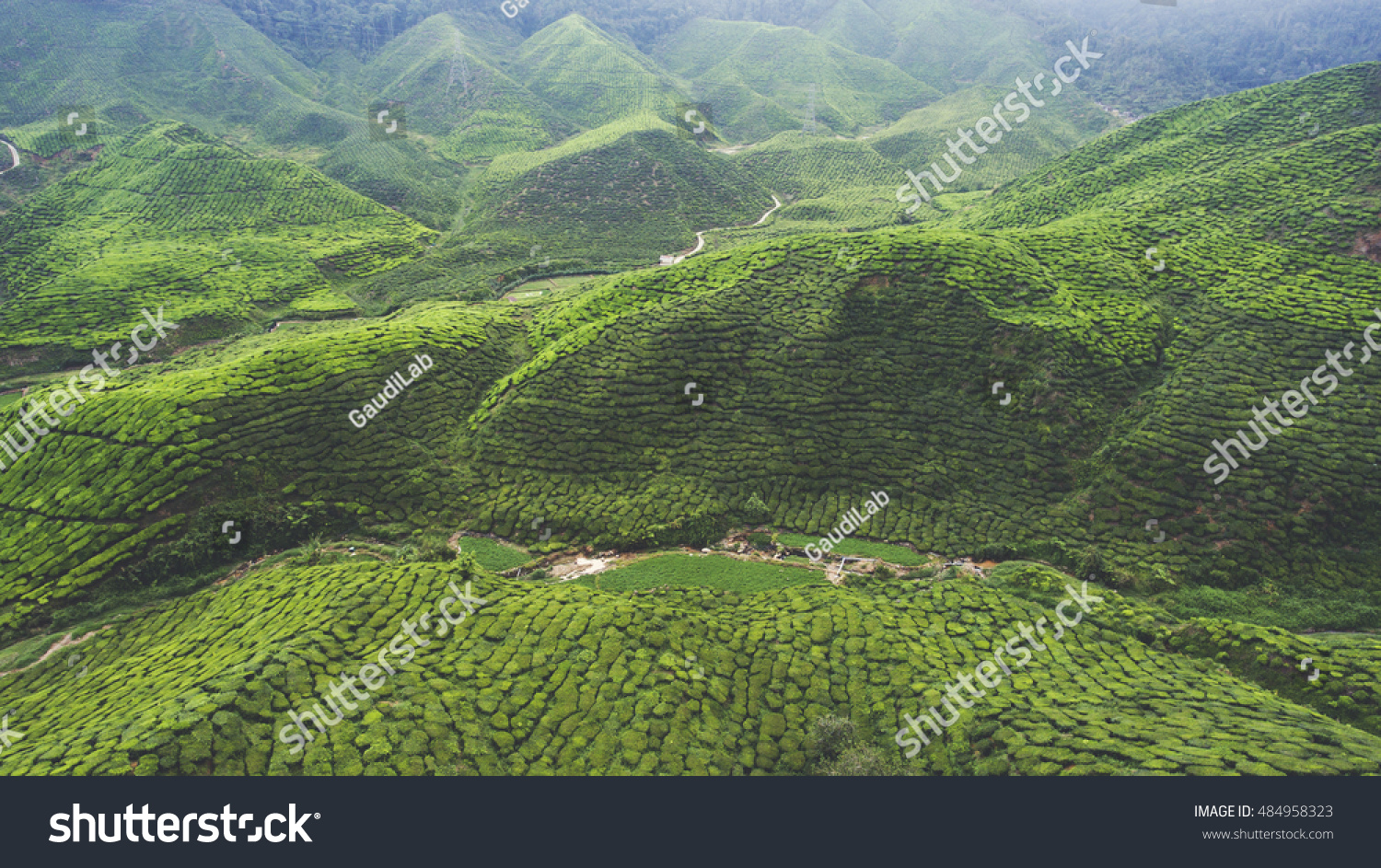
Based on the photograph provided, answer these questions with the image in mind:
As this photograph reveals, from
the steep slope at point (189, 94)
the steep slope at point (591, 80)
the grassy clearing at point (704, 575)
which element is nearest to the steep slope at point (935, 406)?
the grassy clearing at point (704, 575)

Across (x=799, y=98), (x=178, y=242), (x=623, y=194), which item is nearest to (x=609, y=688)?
(x=178, y=242)

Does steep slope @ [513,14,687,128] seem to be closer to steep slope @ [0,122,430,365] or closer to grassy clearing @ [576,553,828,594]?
steep slope @ [0,122,430,365]

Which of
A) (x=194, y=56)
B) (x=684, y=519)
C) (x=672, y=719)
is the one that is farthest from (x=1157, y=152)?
(x=194, y=56)
